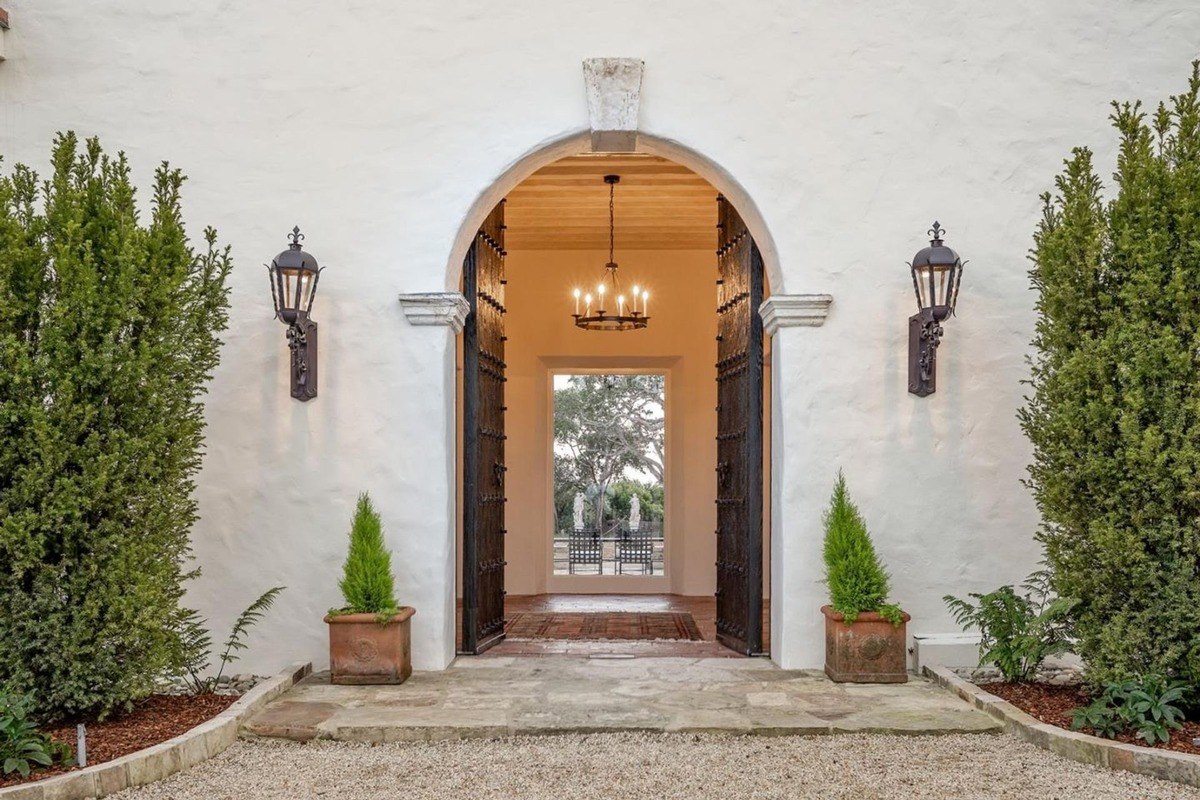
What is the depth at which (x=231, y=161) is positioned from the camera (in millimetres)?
5566

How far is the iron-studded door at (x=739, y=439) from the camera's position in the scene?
591 centimetres

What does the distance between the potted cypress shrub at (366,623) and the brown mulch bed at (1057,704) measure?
112 inches

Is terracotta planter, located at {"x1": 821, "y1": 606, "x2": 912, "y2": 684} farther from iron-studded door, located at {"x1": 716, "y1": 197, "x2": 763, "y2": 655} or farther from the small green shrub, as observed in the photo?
the small green shrub

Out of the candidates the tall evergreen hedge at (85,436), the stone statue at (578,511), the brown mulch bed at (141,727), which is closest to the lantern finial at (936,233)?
the tall evergreen hedge at (85,436)

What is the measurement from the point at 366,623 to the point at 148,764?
1.43 metres

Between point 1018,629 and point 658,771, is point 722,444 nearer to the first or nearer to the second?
point 1018,629

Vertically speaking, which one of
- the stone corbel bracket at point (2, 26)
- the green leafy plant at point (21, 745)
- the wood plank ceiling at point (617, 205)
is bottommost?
the green leafy plant at point (21, 745)

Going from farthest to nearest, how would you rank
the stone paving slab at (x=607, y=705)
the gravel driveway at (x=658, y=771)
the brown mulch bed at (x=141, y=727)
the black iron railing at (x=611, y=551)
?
the black iron railing at (x=611, y=551), the stone paving slab at (x=607, y=705), the brown mulch bed at (x=141, y=727), the gravel driveway at (x=658, y=771)

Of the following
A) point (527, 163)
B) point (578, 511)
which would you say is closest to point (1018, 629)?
point (527, 163)

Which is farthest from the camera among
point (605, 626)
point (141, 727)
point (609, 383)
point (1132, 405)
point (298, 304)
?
point (609, 383)

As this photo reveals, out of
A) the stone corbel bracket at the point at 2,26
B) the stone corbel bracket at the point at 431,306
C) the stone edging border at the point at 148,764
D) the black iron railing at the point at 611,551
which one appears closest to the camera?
the stone edging border at the point at 148,764

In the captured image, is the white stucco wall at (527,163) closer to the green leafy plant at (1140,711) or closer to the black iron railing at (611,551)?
the green leafy plant at (1140,711)

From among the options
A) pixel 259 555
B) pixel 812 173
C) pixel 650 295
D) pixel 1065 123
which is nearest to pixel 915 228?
pixel 812 173

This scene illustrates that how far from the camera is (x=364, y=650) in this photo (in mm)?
5020
